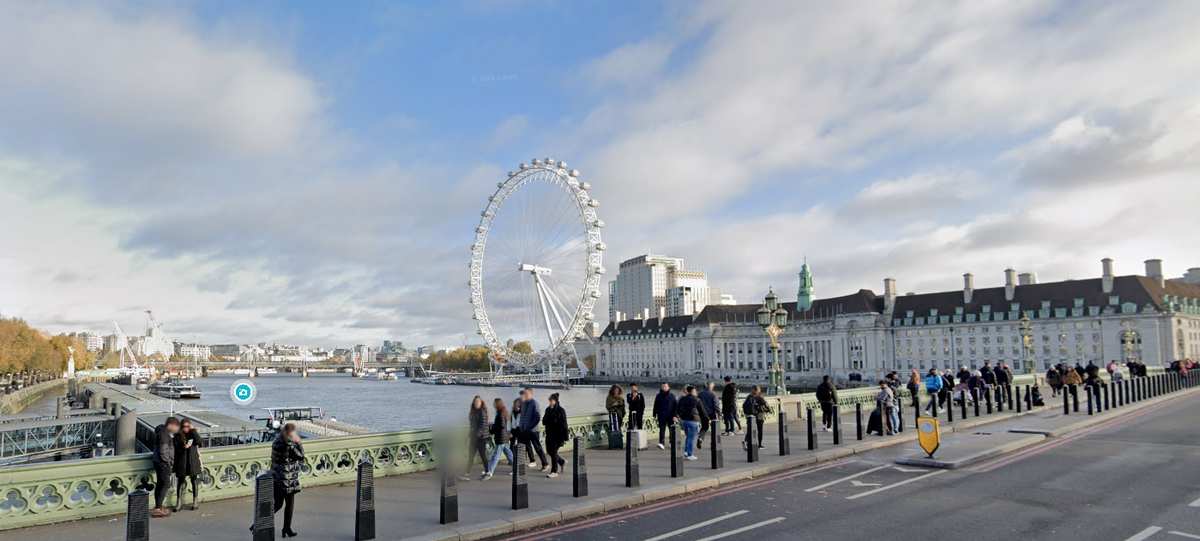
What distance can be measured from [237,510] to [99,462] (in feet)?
7.24

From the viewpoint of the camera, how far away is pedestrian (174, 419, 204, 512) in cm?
1174

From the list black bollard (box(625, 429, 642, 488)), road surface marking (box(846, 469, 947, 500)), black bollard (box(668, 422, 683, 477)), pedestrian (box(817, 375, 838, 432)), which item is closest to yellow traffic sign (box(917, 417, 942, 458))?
road surface marking (box(846, 469, 947, 500))

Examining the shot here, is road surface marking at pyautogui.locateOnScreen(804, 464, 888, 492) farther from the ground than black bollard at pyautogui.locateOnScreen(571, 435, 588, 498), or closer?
closer

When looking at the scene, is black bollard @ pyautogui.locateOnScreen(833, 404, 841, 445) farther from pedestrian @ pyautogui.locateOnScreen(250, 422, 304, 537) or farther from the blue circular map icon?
the blue circular map icon

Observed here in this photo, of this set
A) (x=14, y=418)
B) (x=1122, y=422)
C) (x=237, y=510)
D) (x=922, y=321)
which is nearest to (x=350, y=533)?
(x=237, y=510)

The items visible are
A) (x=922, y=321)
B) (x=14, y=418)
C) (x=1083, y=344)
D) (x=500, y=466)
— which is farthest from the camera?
(x=922, y=321)

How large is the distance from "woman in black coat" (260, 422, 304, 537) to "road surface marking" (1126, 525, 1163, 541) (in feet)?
41.1

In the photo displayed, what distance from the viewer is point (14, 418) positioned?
3447 centimetres

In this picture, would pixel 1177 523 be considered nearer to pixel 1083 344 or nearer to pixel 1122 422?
pixel 1122 422

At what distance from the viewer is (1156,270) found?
13175cm

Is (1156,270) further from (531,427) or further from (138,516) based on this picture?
(138,516)

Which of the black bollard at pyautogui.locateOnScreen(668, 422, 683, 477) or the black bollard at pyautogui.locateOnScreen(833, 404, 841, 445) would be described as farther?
the black bollard at pyautogui.locateOnScreen(833, 404, 841, 445)

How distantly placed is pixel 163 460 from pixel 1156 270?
163 metres

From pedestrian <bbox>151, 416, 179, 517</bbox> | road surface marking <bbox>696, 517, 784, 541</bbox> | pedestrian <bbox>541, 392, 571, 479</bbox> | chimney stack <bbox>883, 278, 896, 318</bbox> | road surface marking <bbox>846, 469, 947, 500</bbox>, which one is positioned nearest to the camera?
road surface marking <bbox>696, 517, 784, 541</bbox>
